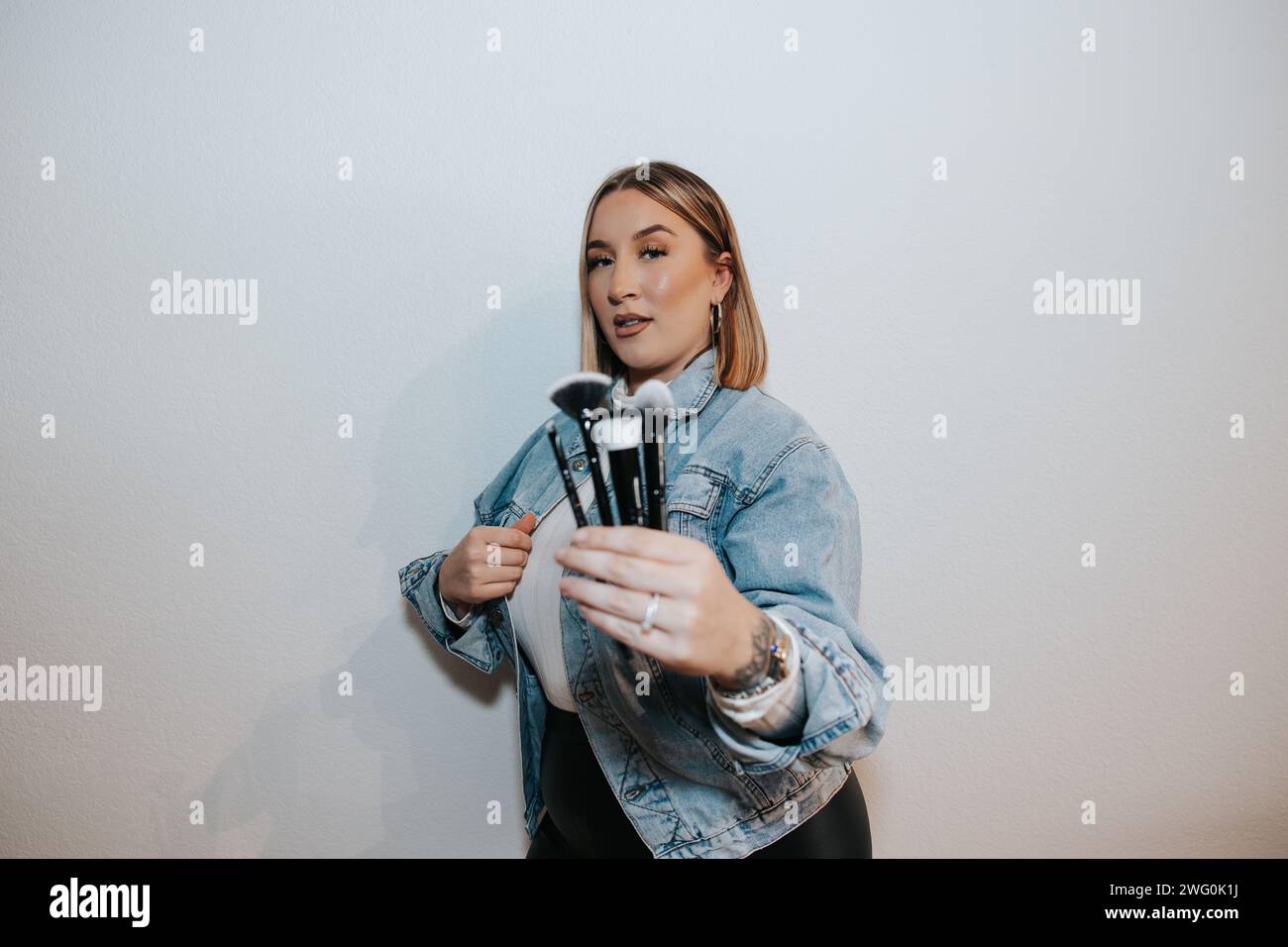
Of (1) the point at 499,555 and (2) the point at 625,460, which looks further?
(1) the point at 499,555

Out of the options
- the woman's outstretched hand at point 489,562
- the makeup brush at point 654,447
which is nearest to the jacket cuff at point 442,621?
the woman's outstretched hand at point 489,562

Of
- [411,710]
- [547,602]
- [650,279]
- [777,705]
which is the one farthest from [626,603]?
[411,710]

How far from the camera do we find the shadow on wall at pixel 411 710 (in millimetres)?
1050

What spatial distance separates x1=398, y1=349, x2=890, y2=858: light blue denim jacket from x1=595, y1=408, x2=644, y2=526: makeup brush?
144mm

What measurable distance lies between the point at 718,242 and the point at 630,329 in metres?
0.14

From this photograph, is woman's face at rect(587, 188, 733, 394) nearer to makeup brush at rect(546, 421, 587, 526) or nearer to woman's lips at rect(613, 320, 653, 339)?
woman's lips at rect(613, 320, 653, 339)

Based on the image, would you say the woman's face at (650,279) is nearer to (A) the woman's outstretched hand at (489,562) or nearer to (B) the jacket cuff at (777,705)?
(A) the woman's outstretched hand at (489,562)

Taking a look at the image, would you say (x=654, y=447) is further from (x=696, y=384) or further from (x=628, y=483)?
(x=696, y=384)

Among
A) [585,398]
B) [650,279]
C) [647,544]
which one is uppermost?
[650,279]

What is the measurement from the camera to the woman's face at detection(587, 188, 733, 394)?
79 centimetres

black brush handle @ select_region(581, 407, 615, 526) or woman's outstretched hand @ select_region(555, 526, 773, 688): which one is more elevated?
black brush handle @ select_region(581, 407, 615, 526)

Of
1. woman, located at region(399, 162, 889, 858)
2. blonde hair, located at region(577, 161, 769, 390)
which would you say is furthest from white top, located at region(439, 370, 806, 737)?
blonde hair, located at region(577, 161, 769, 390)

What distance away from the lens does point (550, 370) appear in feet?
3.47
